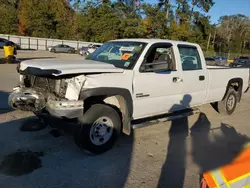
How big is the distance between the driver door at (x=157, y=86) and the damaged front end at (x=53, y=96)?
3.72ft

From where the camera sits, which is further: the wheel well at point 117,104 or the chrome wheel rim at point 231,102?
the chrome wheel rim at point 231,102

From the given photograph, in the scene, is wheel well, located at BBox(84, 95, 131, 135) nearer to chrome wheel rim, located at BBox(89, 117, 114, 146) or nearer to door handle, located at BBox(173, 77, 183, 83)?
chrome wheel rim, located at BBox(89, 117, 114, 146)

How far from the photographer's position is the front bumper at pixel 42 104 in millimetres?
4016

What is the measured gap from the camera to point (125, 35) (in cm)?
5209

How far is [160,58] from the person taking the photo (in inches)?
219

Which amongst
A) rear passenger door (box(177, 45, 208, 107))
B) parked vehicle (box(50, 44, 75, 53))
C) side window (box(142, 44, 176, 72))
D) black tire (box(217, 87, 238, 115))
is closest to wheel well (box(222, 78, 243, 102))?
black tire (box(217, 87, 238, 115))

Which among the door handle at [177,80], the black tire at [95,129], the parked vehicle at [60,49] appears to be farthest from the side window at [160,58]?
the parked vehicle at [60,49]

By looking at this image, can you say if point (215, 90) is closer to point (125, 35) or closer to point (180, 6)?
point (125, 35)

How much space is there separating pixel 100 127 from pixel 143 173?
3.35ft

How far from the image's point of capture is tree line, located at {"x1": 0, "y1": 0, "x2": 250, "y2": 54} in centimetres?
5181

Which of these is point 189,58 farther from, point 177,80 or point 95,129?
point 95,129

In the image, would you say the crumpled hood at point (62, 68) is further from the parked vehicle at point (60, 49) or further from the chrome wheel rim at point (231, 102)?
the parked vehicle at point (60, 49)

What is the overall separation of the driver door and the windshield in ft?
0.70

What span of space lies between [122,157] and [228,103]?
4.49 metres
